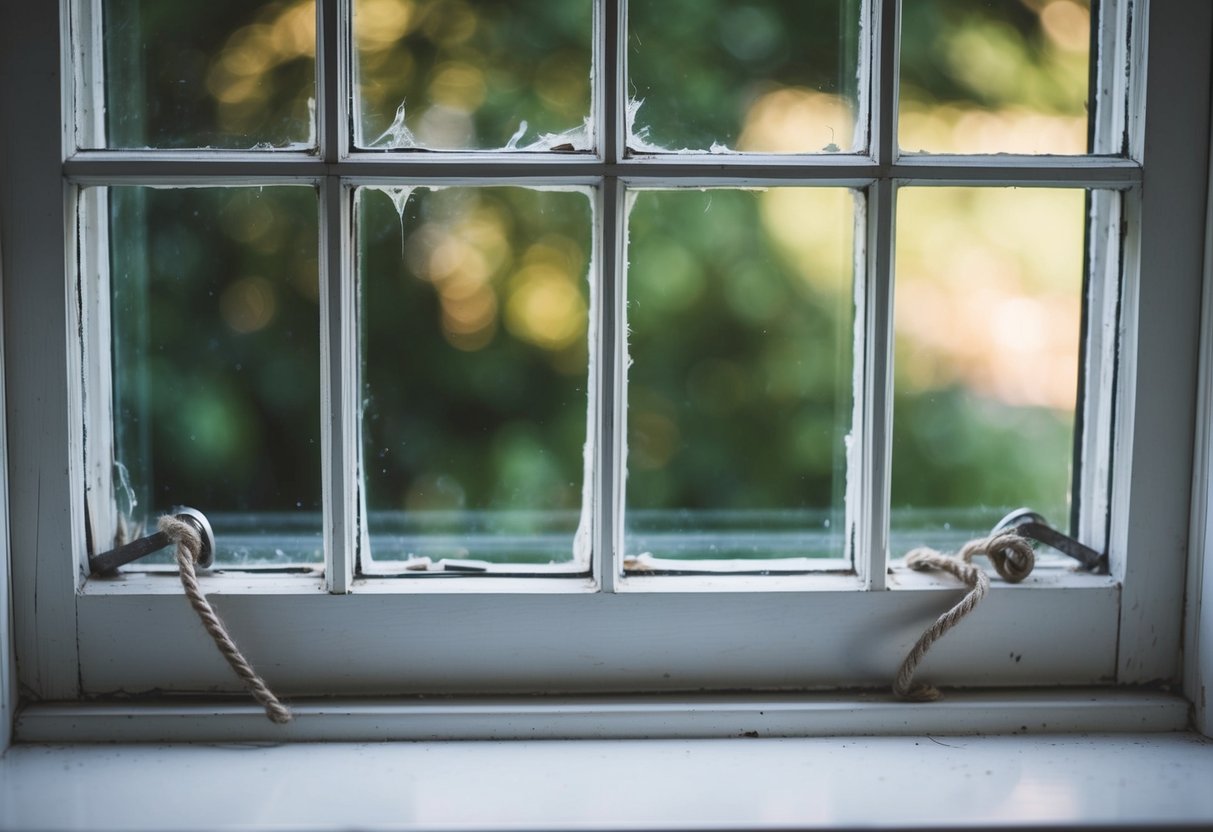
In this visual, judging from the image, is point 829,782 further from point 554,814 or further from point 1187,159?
point 1187,159

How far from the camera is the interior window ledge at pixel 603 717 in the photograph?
0.75m

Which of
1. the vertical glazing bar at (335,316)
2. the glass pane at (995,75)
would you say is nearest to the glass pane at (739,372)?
the glass pane at (995,75)

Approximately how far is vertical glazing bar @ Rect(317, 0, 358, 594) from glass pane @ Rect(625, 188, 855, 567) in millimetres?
252

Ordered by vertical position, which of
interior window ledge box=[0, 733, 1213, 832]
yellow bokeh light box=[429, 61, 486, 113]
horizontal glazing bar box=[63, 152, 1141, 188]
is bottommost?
interior window ledge box=[0, 733, 1213, 832]

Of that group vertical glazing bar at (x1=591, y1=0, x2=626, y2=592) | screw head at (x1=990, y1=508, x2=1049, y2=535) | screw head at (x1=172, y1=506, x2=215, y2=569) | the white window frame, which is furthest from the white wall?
screw head at (x1=172, y1=506, x2=215, y2=569)

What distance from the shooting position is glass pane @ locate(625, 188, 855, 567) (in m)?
0.82

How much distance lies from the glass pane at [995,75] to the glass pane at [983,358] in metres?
0.05

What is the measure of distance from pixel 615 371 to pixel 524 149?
0.22 metres

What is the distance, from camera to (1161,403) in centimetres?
78

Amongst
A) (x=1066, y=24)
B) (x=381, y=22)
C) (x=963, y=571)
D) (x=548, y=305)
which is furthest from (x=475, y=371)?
(x=1066, y=24)

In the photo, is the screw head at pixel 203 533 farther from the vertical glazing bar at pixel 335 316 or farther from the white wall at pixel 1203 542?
the white wall at pixel 1203 542

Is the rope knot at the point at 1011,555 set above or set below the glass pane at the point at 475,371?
below

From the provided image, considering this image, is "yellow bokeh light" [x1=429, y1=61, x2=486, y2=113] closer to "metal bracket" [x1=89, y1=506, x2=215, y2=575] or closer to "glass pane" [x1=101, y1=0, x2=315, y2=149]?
"glass pane" [x1=101, y1=0, x2=315, y2=149]

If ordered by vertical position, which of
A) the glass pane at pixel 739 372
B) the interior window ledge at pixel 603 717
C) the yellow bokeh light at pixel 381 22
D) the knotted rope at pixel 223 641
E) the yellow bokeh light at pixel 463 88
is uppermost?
the yellow bokeh light at pixel 381 22
